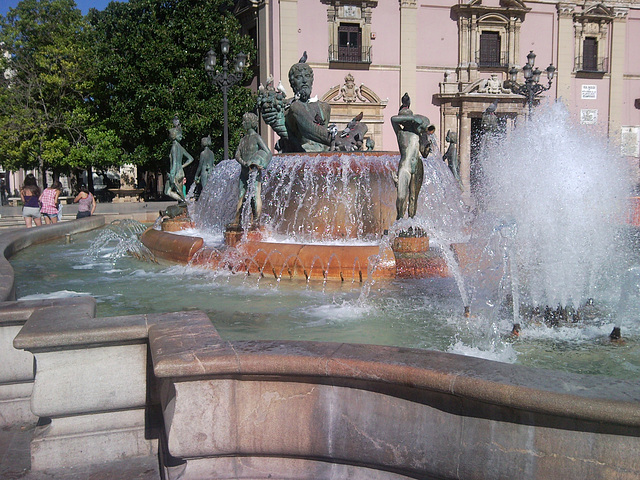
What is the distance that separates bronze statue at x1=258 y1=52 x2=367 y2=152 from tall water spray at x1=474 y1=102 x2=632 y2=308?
3213mm

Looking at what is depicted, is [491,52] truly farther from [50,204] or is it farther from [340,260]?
[340,260]

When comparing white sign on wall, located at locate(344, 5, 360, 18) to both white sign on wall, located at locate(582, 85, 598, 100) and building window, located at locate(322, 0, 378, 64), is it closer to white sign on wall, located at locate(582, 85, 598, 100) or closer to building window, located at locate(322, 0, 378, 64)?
building window, located at locate(322, 0, 378, 64)

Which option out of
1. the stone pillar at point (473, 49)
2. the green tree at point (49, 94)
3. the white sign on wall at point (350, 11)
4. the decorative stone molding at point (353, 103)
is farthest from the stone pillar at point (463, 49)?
the green tree at point (49, 94)

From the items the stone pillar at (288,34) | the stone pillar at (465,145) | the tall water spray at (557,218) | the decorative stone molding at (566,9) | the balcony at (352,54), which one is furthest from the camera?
the decorative stone molding at (566,9)

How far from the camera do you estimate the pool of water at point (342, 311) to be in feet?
13.2

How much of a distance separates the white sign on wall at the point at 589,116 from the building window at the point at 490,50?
178 inches

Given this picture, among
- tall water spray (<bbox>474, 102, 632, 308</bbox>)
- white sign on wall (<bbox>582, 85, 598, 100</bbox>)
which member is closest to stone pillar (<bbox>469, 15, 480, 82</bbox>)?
white sign on wall (<bbox>582, 85, 598, 100</bbox>)

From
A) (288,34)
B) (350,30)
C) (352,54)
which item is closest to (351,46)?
(352,54)

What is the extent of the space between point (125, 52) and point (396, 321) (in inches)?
976

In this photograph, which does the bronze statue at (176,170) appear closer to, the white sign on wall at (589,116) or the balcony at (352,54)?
the balcony at (352,54)

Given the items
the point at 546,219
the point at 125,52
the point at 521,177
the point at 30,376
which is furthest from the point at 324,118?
the point at 125,52

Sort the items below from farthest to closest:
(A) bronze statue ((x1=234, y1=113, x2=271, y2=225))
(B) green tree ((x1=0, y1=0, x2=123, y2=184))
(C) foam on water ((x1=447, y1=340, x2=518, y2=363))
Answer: (B) green tree ((x1=0, y1=0, x2=123, y2=184)) < (A) bronze statue ((x1=234, y1=113, x2=271, y2=225)) < (C) foam on water ((x1=447, y1=340, x2=518, y2=363))

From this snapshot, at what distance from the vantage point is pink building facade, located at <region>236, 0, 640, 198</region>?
2653 centimetres

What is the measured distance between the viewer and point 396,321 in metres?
4.80
